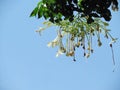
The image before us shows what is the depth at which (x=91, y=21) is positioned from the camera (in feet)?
17.1

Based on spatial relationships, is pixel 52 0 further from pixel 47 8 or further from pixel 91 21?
pixel 91 21

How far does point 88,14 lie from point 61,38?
1.05m

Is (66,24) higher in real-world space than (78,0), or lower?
lower

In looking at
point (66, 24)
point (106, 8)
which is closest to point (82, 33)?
point (66, 24)

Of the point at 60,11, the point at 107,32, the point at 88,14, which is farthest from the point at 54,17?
the point at 107,32

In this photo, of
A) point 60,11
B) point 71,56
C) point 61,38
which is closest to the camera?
point 60,11

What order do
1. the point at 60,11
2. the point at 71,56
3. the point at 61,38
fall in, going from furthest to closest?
the point at 61,38 < the point at 71,56 < the point at 60,11

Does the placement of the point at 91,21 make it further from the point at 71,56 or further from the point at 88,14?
the point at 71,56

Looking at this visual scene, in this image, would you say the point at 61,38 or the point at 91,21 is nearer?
the point at 91,21

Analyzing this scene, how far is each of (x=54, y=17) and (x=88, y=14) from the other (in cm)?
56

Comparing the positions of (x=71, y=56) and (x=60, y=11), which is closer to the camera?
(x=60, y=11)

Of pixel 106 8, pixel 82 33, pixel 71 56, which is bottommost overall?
pixel 71 56

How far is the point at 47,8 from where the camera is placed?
5.25 m

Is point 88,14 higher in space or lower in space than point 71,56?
higher
